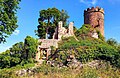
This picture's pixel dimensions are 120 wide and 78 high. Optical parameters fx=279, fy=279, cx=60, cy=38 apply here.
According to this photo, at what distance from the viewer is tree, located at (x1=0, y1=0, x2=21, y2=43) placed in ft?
57.5

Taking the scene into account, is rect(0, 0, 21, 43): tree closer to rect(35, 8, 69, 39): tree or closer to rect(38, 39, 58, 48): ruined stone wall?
rect(38, 39, 58, 48): ruined stone wall

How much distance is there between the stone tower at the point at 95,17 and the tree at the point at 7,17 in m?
23.0

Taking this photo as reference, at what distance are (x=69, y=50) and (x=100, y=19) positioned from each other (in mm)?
12543

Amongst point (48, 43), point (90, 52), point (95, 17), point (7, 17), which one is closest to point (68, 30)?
point (48, 43)

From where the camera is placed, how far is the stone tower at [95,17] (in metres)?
40.4

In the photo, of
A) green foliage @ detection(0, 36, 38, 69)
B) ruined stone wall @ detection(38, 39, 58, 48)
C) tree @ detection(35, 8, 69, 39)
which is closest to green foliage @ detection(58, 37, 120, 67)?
ruined stone wall @ detection(38, 39, 58, 48)

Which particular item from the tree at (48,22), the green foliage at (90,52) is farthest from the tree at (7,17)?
the tree at (48,22)

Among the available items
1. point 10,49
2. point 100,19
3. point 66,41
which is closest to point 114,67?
point 66,41

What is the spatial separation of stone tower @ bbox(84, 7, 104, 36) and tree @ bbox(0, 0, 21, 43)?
23.0 m

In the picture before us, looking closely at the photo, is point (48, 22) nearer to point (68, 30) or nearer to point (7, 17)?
point (68, 30)

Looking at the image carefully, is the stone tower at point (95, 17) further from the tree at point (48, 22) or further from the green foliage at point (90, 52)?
the green foliage at point (90, 52)

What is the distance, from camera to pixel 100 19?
40656mm

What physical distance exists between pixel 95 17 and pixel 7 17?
968 inches

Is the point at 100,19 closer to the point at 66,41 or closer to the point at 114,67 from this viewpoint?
the point at 66,41
